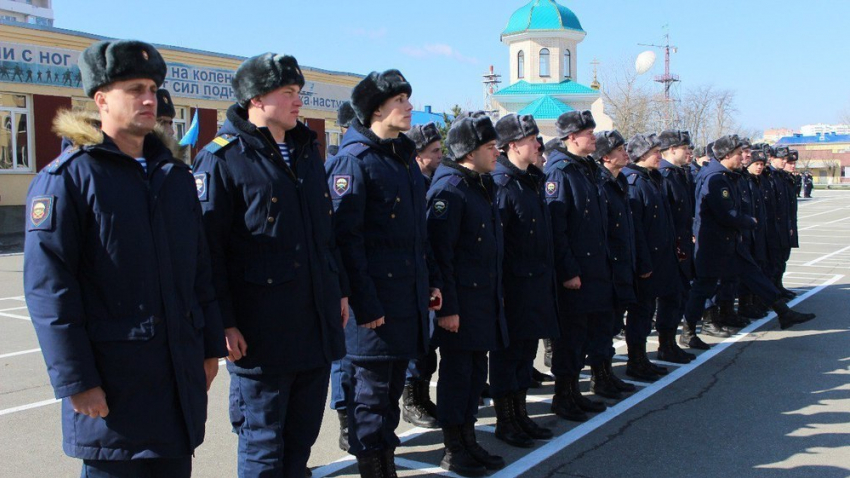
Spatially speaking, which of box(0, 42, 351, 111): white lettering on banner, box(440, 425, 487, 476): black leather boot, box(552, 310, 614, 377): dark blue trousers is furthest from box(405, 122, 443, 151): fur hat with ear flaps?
box(0, 42, 351, 111): white lettering on banner

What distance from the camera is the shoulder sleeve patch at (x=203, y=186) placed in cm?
357

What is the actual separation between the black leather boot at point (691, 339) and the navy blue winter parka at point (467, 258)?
4.16 m

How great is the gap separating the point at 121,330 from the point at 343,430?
2831 millimetres

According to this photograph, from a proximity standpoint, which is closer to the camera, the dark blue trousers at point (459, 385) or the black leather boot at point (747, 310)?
the dark blue trousers at point (459, 385)

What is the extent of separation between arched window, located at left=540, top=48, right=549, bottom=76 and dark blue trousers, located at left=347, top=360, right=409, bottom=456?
45.2 meters

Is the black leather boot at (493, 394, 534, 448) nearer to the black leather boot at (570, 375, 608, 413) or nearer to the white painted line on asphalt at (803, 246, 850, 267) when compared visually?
the black leather boot at (570, 375, 608, 413)

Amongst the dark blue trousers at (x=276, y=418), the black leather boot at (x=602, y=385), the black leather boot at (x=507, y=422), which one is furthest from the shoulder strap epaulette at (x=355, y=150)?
the black leather boot at (x=602, y=385)

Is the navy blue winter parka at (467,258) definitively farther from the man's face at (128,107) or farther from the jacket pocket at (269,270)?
the man's face at (128,107)

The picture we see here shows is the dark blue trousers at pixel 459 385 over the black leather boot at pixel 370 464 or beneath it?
over

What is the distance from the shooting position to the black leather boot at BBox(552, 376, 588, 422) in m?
6.06

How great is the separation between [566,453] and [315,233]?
2530 mm

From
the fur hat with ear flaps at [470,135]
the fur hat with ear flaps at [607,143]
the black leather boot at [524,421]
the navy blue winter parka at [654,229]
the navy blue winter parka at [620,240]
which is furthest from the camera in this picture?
the navy blue winter parka at [654,229]

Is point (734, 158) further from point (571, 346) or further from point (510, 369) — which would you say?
point (510, 369)

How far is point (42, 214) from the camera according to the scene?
107 inches
